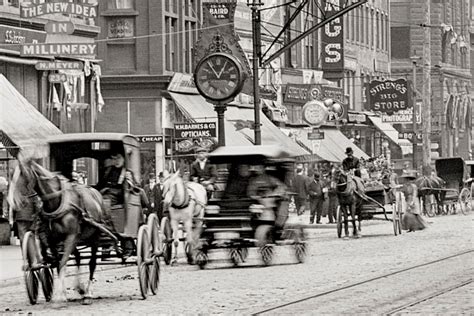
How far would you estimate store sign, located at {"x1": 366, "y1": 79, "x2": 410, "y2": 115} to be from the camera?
69.8m

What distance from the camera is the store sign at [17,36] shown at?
3906 cm

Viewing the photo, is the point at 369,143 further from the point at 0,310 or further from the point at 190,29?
the point at 0,310

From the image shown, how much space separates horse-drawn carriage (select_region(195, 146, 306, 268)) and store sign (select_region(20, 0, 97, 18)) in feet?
27.5

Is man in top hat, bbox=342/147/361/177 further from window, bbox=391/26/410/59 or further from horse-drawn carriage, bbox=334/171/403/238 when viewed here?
window, bbox=391/26/410/59

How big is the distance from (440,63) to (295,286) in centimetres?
8346

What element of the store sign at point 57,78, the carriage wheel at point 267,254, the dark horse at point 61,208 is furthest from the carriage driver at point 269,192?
the store sign at point 57,78

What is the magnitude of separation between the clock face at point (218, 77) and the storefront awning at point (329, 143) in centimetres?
2373

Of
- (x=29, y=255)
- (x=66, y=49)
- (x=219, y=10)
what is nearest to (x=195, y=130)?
(x=219, y=10)

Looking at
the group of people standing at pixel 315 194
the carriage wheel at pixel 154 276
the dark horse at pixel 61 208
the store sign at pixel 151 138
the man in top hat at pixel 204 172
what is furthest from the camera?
the store sign at pixel 151 138

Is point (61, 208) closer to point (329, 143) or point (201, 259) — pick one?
point (201, 259)

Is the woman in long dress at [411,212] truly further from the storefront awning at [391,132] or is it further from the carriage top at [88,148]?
the storefront awning at [391,132]

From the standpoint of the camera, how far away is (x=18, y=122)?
116 feet

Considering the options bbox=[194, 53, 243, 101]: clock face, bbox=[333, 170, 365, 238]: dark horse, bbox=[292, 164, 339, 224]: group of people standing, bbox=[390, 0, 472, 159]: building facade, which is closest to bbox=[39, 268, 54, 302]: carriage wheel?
bbox=[194, 53, 243, 101]: clock face

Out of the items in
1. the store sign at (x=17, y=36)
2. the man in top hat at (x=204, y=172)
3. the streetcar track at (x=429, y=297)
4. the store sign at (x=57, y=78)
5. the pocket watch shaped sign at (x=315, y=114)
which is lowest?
the streetcar track at (x=429, y=297)
